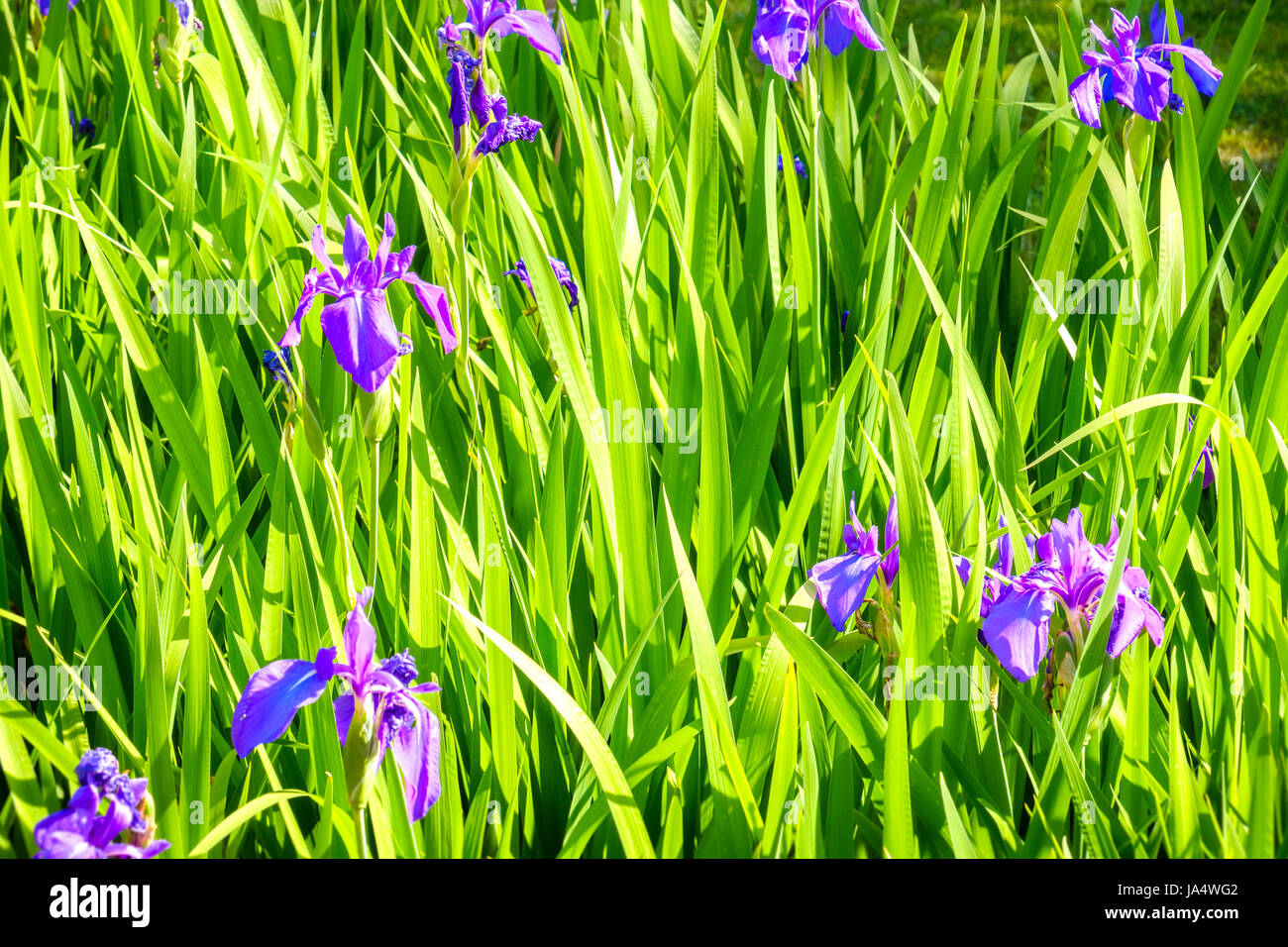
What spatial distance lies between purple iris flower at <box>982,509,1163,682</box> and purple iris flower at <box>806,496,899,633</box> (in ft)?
0.40

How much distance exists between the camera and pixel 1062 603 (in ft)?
3.37

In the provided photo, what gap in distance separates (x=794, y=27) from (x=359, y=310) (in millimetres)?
1142

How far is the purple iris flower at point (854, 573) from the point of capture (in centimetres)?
104

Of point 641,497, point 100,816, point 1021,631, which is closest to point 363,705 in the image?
point 100,816

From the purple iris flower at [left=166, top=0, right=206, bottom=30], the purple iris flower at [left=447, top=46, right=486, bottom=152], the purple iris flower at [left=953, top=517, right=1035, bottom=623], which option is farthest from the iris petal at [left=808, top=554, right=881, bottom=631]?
the purple iris flower at [left=166, top=0, right=206, bottom=30]

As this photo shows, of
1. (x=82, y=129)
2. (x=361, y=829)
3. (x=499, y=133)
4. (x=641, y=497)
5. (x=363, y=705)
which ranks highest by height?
(x=82, y=129)

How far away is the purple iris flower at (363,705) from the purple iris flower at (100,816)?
91 millimetres

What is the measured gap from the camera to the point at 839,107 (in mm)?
2045

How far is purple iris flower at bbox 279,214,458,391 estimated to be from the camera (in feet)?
3.26

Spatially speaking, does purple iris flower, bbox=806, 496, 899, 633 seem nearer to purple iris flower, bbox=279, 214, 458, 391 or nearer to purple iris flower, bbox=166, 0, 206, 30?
purple iris flower, bbox=279, 214, 458, 391

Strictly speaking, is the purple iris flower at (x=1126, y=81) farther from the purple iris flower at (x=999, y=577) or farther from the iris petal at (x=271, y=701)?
the iris petal at (x=271, y=701)

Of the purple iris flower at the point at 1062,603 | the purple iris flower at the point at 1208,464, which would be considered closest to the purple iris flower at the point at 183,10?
the purple iris flower at the point at 1062,603

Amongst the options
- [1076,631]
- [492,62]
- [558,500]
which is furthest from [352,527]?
[492,62]

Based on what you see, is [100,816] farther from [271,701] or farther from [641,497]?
[641,497]
